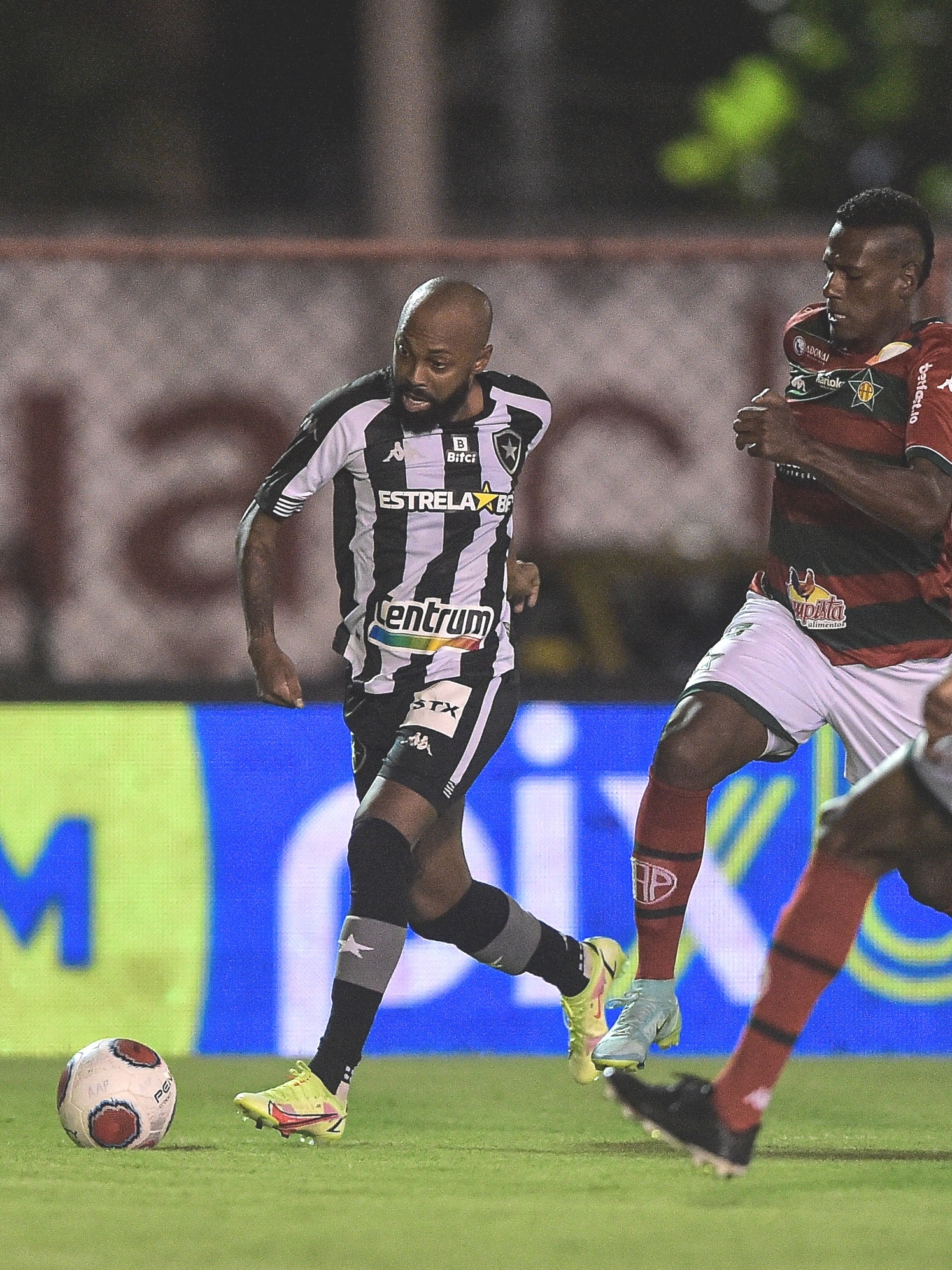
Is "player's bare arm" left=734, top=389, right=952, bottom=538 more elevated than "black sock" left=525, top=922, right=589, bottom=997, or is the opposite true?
"player's bare arm" left=734, top=389, right=952, bottom=538

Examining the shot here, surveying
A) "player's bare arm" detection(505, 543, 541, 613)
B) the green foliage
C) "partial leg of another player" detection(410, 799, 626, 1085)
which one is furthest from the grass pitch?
the green foliage

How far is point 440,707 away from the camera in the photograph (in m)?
5.80

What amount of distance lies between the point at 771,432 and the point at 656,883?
123cm

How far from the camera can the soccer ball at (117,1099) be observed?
5281mm

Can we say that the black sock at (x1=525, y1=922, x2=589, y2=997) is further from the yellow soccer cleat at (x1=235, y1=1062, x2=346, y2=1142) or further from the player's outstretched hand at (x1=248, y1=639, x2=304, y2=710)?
the player's outstretched hand at (x1=248, y1=639, x2=304, y2=710)

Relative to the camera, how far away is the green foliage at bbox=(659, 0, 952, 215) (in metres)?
16.7

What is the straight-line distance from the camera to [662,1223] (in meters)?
4.36

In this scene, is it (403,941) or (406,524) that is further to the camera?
(406,524)

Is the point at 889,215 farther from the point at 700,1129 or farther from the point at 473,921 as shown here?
the point at 700,1129

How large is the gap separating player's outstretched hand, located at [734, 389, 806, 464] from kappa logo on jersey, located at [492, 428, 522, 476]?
32.1 inches

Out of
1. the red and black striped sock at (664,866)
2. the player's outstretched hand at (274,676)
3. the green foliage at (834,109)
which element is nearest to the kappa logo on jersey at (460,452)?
the player's outstretched hand at (274,676)

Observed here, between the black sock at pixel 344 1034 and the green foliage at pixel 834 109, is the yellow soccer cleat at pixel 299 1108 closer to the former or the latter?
the black sock at pixel 344 1034

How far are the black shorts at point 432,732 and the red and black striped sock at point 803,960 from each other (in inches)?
53.7

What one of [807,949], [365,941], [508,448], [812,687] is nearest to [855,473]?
[812,687]
